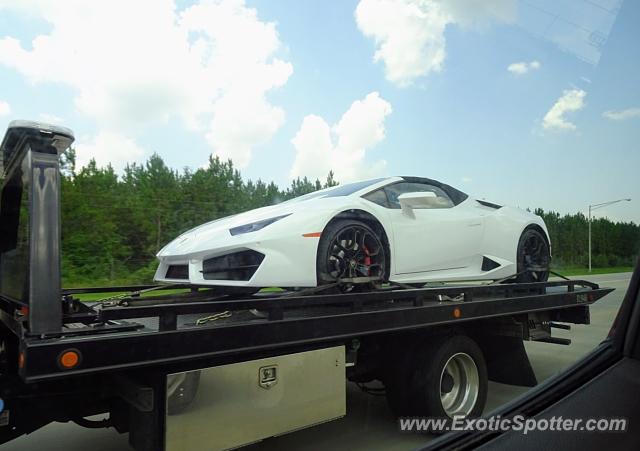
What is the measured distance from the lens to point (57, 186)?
2266mm

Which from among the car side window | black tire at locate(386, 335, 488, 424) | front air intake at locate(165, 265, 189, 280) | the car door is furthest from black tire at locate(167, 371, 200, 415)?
the car side window

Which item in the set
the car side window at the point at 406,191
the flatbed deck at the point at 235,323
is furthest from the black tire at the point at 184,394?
the car side window at the point at 406,191

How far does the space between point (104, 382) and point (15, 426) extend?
47cm

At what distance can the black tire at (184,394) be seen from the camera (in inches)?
96.7

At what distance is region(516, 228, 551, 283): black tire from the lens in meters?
5.09

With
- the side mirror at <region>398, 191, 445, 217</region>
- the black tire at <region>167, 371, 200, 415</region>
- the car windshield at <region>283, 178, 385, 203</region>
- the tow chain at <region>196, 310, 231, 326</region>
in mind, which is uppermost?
the car windshield at <region>283, 178, 385, 203</region>

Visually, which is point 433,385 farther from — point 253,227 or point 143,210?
point 143,210

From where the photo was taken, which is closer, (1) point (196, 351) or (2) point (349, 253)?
(1) point (196, 351)

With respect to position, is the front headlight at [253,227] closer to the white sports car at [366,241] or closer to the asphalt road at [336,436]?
the white sports car at [366,241]

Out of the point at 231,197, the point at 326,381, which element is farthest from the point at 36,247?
the point at 231,197

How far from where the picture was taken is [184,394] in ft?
8.18

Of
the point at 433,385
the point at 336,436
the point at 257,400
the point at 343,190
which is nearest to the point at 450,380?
the point at 433,385

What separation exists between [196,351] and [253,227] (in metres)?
1.27

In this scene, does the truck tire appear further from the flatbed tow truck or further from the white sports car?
the white sports car
